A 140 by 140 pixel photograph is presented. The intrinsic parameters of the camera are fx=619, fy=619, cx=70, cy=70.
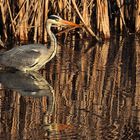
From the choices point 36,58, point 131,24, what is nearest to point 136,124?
point 36,58

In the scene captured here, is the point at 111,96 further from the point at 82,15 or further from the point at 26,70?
the point at 82,15

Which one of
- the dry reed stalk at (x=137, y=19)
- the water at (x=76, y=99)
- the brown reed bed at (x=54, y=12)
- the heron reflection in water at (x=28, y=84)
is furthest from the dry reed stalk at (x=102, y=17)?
the heron reflection in water at (x=28, y=84)

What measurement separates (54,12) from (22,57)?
354 centimetres

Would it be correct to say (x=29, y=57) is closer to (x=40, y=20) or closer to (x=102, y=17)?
(x=40, y=20)

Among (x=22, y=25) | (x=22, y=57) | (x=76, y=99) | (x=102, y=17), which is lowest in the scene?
(x=76, y=99)

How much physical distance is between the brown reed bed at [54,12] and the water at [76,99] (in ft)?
4.23

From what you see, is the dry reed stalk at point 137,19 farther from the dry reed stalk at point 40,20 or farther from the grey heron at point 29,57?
the grey heron at point 29,57

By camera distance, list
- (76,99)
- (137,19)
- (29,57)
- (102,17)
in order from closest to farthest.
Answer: (76,99), (29,57), (102,17), (137,19)

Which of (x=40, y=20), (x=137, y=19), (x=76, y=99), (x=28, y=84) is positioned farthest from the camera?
(x=137, y=19)

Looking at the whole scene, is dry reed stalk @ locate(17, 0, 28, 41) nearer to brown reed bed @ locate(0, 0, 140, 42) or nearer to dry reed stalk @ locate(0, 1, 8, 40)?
brown reed bed @ locate(0, 0, 140, 42)

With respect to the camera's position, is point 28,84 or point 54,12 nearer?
point 28,84

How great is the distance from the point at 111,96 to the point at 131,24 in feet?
21.0

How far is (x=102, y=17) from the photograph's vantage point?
13.5m

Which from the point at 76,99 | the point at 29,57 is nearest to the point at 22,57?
the point at 29,57
